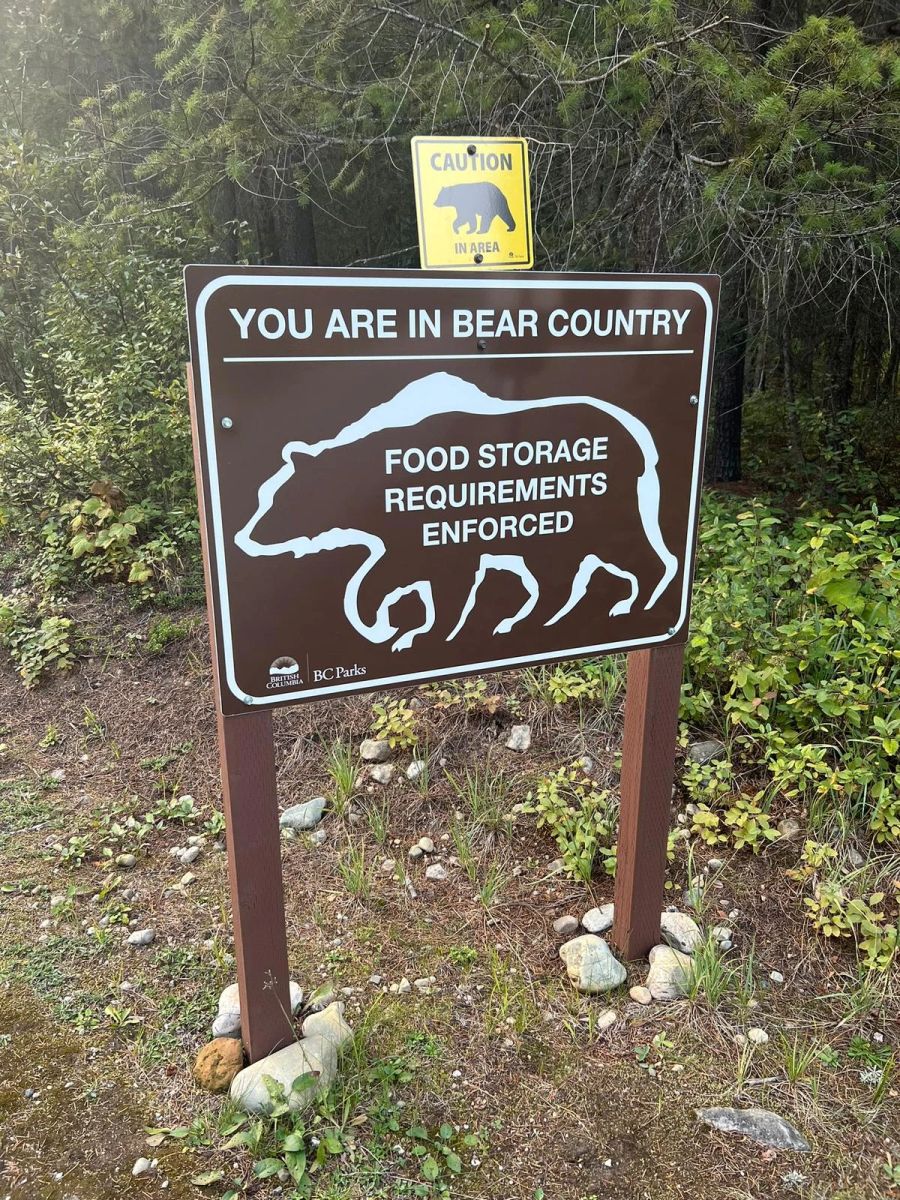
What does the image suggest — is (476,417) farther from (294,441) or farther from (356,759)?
(356,759)

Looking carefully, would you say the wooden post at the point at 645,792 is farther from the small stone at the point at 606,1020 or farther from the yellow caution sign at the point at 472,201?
the yellow caution sign at the point at 472,201

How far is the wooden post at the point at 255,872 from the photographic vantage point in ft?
6.04

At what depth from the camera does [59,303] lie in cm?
555

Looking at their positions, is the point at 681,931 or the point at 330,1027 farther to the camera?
the point at 681,931

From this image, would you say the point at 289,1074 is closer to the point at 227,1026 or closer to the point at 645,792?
the point at 227,1026

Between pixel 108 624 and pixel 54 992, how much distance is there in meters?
2.52

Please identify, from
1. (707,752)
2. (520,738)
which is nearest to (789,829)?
(707,752)

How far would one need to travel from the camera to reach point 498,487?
1972mm

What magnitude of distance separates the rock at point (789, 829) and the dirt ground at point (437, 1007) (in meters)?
0.06

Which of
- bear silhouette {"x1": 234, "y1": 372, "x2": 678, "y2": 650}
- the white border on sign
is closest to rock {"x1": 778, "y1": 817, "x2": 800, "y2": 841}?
the white border on sign

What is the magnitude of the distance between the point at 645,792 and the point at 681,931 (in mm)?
498

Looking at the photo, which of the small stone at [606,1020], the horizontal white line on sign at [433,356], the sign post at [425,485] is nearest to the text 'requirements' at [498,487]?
the sign post at [425,485]

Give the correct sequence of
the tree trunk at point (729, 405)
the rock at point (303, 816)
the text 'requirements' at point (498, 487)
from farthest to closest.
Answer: the tree trunk at point (729, 405) < the rock at point (303, 816) < the text 'requirements' at point (498, 487)

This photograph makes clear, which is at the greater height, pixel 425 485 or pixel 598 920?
pixel 425 485
